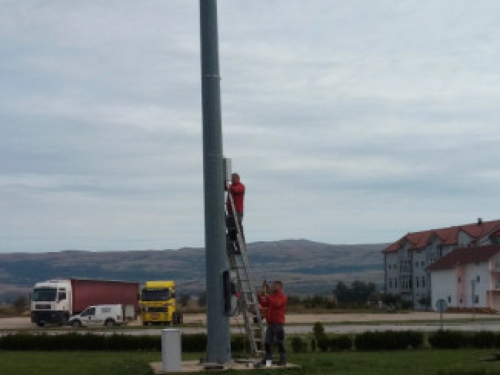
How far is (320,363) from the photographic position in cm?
2314

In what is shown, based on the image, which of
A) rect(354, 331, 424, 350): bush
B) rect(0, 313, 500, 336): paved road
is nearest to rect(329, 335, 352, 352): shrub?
rect(354, 331, 424, 350): bush

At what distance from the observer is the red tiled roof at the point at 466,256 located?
95.6 m

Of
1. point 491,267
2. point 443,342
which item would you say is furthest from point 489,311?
point 443,342

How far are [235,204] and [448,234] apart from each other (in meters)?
102

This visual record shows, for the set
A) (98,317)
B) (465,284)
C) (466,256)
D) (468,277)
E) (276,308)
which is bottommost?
(98,317)

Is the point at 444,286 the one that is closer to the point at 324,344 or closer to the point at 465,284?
the point at 465,284

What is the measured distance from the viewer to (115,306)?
6481 cm

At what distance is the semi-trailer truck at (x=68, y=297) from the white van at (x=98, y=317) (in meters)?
1.15

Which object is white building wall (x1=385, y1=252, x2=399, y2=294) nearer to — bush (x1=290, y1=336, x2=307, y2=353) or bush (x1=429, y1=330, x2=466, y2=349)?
bush (x1=429, y1=330, x2=466, y2=349)

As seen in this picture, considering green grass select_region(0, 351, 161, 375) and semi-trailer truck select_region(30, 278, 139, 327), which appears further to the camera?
semi-trailer truck select_region(30, 278, 139, 327)

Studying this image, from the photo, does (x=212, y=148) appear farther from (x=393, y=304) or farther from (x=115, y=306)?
(x=393, y=304)

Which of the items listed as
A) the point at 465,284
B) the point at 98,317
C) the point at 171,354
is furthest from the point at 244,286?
the point at 465,284

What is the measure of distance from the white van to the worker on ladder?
42.0m

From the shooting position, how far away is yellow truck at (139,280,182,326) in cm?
6000
